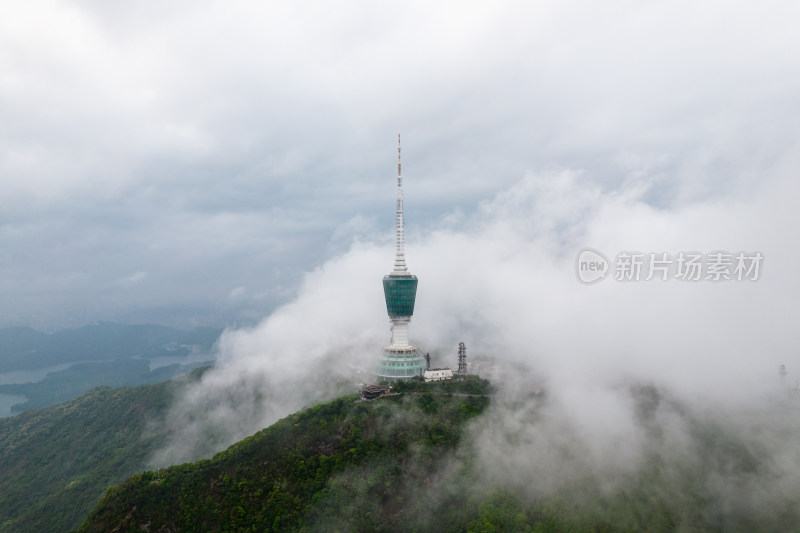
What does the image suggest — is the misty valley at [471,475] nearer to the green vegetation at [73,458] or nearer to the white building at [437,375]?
the green vegetation at [73,458]

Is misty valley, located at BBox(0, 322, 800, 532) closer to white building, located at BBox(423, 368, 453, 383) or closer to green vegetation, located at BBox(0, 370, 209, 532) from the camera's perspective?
green vegetation, located at BBox(0, 370, 209, 532)

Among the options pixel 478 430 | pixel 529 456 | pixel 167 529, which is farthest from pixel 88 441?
pixel 529 456

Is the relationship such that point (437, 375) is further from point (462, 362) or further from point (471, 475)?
point (471, 475)

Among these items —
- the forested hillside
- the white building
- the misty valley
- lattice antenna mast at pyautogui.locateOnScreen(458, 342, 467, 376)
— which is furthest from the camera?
lattice antenna mast at pyautogui.locateOnScreen(458, 342, 467, 376)

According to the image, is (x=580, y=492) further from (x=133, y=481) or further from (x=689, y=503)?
(x=133, y=481)

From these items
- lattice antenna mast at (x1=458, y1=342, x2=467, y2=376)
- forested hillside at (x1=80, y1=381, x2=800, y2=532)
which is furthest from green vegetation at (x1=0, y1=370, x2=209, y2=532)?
lattice antenna mast at (x1=458, y1=342, x2=467, y2=376)

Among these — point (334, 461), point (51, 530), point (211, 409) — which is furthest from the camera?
point (211, 409)
